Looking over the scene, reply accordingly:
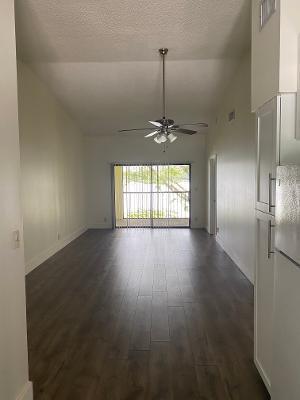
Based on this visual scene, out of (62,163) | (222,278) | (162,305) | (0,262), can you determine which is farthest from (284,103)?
(62,163)

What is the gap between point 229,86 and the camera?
628 cm

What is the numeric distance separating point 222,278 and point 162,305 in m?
1.39

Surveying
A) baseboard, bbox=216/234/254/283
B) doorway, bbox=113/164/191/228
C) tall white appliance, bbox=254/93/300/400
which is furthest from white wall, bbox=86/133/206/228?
tall white appliance, bbox=254/93/300/400

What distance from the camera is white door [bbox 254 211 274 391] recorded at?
211 cm

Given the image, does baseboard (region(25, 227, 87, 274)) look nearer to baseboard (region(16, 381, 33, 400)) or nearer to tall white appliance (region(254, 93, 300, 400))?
baseboard (region(16, 381, 33, 400))

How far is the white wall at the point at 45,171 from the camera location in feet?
17.3

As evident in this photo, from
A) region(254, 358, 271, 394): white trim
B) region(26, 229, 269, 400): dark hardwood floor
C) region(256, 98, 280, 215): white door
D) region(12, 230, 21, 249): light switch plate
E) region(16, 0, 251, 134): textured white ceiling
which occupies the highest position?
region(16, 0, 251, 134): textured white ceiling

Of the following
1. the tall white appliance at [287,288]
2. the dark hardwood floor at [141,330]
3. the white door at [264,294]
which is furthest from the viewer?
the dark hardwood floor at [141,330]

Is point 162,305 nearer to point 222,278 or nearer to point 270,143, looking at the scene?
point 222,278

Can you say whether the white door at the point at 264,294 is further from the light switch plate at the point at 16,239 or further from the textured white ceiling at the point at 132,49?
the textured white ceiling at the point at 132,49

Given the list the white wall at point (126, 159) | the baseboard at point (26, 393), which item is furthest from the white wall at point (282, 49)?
the white wall at point (126, 159)

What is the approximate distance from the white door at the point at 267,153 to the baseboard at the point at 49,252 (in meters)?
4.05

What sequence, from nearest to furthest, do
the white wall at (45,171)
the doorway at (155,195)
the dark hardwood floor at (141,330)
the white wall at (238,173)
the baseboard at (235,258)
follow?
Answer: the dark hardwood floor at (141,330), the white wall at (238,173), the baseboard at (235,258), the white wall at (45,171), the doorway at (155,195)

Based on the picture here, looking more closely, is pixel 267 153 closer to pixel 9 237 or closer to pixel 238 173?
pixel 9 237
